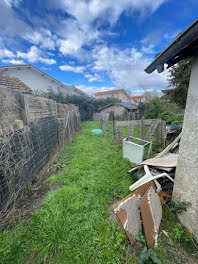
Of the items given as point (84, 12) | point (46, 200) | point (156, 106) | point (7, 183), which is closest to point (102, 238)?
point (46, 200)

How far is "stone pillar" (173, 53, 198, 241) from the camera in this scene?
57.8 inches

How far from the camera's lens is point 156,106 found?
10453 mm

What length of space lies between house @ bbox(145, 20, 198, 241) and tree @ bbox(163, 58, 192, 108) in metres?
6.14

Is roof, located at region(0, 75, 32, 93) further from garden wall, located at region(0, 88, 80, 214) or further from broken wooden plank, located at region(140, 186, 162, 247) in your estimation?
broken wooden plank, located at region(140, 186, 162, 247)

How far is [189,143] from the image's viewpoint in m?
1.56

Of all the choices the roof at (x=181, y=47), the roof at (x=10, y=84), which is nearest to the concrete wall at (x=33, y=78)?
the roof at (x=10, y=84)

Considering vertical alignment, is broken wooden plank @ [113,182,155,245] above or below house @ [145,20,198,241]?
below

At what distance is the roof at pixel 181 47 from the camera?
3.60ft

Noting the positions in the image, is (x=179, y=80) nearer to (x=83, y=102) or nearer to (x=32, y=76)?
(x=83, y=102)

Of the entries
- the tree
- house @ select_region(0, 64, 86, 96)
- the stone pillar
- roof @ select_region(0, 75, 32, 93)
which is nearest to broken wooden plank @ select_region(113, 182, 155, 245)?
the stone pillar

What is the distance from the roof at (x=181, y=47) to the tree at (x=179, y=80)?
609 centimetres

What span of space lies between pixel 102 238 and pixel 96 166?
2088 mm

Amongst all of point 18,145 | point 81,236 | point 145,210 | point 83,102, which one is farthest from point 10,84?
point 83,102

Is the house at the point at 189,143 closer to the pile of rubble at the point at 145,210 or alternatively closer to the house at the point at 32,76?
the pile of rubble at the point at 145,210
